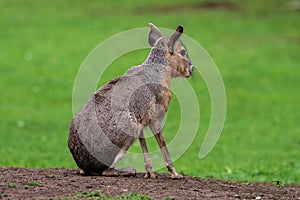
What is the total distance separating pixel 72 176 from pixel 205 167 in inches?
229

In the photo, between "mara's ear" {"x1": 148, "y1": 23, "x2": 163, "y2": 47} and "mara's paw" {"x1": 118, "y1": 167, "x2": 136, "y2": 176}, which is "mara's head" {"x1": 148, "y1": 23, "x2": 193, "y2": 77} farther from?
"mara's paw" {"x1": 118, "y1": 167, "x2": 136, "y2": 176}

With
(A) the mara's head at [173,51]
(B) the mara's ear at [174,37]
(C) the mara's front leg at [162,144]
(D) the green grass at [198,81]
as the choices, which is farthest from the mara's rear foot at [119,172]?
(D) the green grass at [198,81]

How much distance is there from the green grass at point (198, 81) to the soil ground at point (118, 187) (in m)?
3.20

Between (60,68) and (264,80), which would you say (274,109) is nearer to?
(264,80)

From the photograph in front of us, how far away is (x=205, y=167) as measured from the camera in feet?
48.3

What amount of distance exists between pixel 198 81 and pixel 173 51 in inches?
614

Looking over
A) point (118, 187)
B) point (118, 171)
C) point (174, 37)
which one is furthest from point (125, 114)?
point (174, 37)

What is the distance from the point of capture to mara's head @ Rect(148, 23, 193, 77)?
31.9ft

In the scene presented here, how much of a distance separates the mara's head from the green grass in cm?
335

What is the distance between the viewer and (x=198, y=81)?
2527 cm

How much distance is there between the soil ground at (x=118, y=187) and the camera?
8133 mm

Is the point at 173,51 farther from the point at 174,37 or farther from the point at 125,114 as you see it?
the point at 125,114

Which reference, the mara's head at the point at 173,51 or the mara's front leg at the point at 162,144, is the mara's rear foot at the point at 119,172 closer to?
the mara's front leg at the point at 162,144

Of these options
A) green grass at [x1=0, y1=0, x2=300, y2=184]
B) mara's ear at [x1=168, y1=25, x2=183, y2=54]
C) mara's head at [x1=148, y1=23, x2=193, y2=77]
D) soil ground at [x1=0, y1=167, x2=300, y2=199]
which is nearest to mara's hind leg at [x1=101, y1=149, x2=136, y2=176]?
soil ground at [x1=0, y1=167, x2=300, y2=199]
